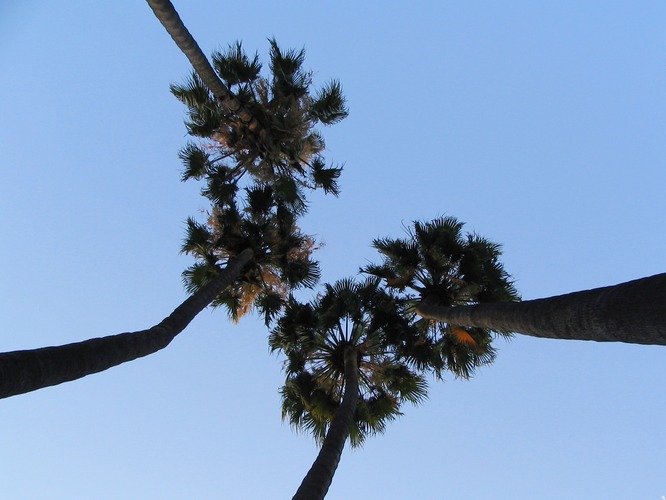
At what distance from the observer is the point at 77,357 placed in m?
5.86

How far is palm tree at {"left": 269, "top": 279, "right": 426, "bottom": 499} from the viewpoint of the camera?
516 inches

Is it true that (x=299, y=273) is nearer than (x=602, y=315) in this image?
No

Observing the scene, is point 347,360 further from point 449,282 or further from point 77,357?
point 77,357

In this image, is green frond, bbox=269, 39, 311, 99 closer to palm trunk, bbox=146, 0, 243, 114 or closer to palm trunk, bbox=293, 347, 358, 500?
palm trunk, bbox=146, 0, 243, 114

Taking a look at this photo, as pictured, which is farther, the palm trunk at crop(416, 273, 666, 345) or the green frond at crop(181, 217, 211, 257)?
the green frond at crop(181, 217, 211, 257)

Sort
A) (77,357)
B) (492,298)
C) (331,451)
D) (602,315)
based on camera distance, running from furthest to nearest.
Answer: (492,298)
(331,451)
(77,357)
(602,315)

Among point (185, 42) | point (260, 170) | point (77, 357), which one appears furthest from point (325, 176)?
point (77, 357)

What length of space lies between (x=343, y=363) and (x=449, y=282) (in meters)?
3.31

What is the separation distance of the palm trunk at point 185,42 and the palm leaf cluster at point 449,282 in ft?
18.9

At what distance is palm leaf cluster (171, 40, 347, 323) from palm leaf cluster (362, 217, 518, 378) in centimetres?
315

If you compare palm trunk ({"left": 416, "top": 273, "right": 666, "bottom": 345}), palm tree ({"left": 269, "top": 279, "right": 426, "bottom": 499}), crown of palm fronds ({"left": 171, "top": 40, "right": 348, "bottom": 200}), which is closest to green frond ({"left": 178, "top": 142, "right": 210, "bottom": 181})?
crown of palm fronds ({"left": 171, "top": 40, "right": 348, "bottom": 200})

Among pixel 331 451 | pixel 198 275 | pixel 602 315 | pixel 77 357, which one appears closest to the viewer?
pixel 602 315

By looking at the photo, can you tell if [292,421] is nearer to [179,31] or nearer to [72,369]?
[72,369]

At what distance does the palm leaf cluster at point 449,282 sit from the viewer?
496 inches
